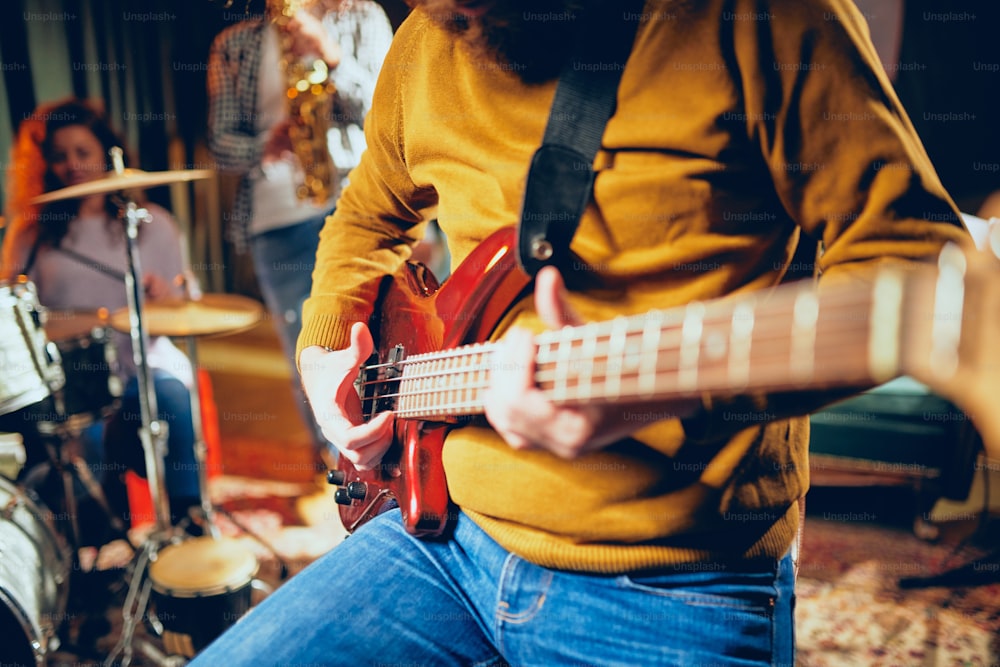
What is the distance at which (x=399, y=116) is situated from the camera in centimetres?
130

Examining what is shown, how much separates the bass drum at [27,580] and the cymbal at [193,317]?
782mm

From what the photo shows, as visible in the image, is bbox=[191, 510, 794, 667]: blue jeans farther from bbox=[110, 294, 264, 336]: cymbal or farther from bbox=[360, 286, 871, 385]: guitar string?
bbox=[110, 294, 264, 336]: cymbal

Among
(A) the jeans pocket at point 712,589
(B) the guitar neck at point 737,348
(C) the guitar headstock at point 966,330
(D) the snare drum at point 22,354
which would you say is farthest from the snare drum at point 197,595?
(C) the guitar headstock at point 966,330

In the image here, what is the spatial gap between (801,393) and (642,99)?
1.41ft

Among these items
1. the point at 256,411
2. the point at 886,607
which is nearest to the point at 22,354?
the point at 256,411

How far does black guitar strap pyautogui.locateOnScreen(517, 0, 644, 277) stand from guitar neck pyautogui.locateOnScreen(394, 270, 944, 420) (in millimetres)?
187

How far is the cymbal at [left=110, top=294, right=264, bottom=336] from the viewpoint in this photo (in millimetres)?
2596

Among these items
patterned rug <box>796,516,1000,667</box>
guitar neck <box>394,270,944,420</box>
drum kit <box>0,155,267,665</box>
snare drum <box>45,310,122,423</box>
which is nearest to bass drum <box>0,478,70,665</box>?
drum kit <box>0,155,267,665</box>

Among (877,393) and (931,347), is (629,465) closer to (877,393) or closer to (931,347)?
(931,347)

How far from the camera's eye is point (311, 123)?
9.72ft

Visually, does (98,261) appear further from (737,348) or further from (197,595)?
(737,348)

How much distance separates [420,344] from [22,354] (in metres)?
1.63

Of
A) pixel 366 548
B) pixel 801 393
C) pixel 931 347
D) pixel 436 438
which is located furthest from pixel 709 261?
pixel 366 548

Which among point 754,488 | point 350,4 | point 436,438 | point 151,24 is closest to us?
point 754,488
